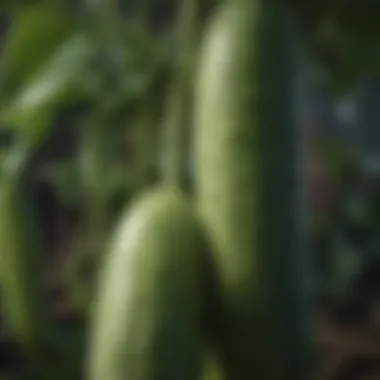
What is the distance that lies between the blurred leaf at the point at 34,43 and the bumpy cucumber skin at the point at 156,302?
142 mm

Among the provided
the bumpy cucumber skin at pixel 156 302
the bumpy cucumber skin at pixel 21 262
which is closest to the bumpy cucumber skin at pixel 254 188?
the bumpy cucumber skin at pixel 156 302

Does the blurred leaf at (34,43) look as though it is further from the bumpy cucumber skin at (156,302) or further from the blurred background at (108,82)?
the bumpy cucumber skin at (156,302)

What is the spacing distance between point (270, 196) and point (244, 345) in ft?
0.23

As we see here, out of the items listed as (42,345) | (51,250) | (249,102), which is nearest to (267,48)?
(249,102)

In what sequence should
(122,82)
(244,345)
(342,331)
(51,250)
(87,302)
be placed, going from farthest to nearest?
(51,250) < (342,331) < (87,302) < (122,82) < (244,345)

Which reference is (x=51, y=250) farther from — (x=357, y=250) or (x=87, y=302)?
(x=87, y=302)

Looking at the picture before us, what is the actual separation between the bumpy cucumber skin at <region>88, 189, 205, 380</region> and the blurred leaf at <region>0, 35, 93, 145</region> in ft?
0.30

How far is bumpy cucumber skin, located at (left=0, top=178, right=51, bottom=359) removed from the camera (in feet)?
2.04

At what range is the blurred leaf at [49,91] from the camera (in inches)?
23.5

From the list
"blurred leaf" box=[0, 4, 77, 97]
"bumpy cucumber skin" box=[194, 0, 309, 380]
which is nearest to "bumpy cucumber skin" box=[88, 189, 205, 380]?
"bumpy cucumber skin" box=[194, 0, 309, 380]

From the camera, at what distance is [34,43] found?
648 millimetres

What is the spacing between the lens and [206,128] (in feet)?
1.82

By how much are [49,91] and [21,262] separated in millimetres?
96

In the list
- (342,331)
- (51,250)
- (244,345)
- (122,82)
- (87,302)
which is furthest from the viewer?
(51,250)
